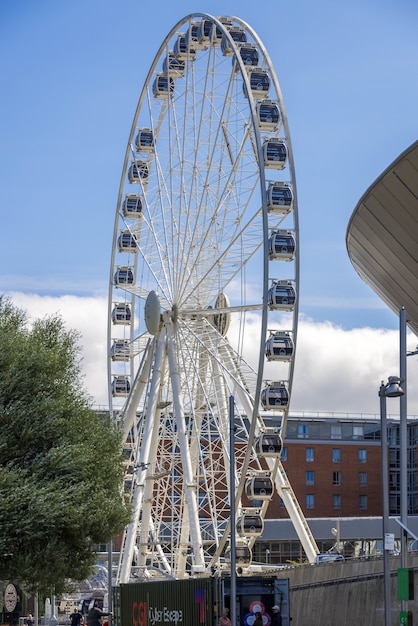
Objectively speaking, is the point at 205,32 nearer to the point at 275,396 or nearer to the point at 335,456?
the point at 275,396

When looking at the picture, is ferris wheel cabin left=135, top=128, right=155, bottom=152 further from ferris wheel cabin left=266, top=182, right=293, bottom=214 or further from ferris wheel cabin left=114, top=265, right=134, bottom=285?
ferris wheel cabin left=266, top=182, right=293, bottom=214

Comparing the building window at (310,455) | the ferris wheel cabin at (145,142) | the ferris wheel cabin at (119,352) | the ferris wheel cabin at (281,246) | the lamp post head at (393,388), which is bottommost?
the lamp post head at (393,388)

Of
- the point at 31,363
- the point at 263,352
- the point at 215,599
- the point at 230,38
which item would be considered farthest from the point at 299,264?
the point at 215,599

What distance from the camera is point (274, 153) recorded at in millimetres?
42781

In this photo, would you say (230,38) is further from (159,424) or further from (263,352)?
(159,424)

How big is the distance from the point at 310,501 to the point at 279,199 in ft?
231

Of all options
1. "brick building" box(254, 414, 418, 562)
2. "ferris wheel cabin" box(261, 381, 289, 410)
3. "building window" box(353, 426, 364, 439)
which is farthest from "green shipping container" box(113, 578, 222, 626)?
"building window" box(353, 426, 364, 439)

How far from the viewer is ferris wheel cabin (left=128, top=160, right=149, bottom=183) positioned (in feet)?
172

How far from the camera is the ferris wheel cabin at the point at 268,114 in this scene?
4344 centimetres

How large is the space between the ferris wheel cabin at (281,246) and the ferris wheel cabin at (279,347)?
102 inches

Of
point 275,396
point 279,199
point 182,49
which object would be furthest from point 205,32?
point 275,396

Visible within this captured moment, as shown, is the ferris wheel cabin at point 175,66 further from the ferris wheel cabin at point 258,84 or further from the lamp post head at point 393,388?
the lamp post head at point 393,388

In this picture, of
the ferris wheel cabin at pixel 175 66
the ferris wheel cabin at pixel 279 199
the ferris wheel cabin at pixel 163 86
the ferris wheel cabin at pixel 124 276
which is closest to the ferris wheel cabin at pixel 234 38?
the ferris wheel cabin at pixel 175 66

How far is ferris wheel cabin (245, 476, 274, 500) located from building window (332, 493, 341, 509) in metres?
68.3
